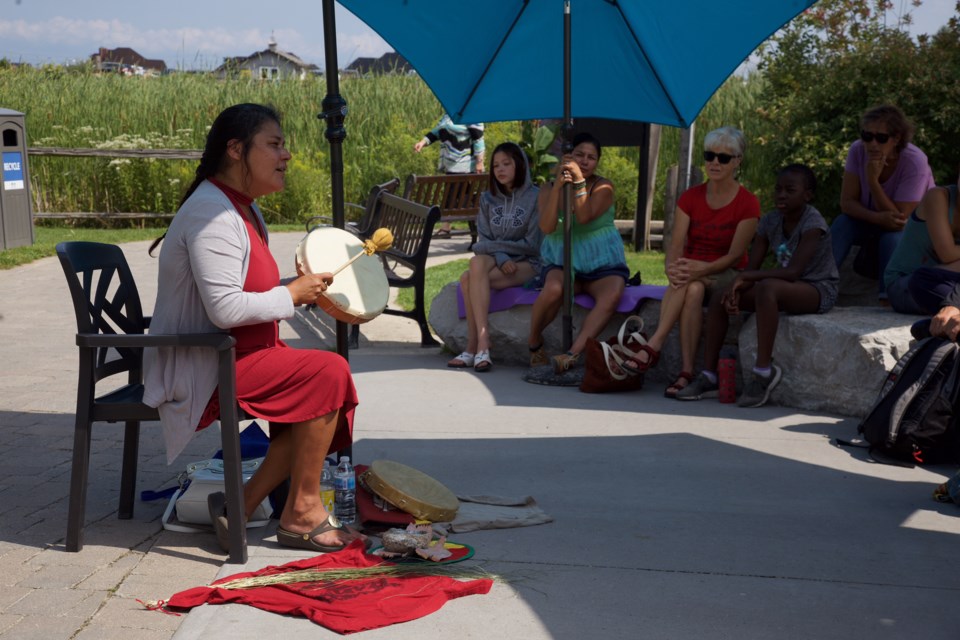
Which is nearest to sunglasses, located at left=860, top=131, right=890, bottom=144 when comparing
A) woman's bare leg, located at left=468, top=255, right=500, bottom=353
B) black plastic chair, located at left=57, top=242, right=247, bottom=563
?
woman's bare leg, located at left=468, top=255, right=500, bottom=353

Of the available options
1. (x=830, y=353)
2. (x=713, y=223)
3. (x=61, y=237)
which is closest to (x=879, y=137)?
(x=713, y=223)

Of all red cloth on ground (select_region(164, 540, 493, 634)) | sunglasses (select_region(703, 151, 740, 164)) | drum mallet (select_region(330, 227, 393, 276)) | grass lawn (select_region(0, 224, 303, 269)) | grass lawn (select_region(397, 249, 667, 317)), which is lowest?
grass lawn (select_region(0, 224, 303, 269))

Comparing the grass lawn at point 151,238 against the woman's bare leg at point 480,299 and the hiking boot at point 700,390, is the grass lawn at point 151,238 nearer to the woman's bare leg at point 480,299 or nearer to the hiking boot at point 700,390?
the woman's bare leg at point 480,299

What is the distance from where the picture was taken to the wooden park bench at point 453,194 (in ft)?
40.4

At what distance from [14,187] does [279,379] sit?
426 inches

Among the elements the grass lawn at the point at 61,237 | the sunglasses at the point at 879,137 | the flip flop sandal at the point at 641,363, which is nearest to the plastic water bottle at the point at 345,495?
the flip flop sandal at the point at 641,363

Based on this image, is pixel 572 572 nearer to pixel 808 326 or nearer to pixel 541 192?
pixel 808 326

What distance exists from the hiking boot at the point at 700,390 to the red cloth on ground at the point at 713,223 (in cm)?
77

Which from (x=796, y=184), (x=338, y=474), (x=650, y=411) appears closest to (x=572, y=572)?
(x=338, y=474)

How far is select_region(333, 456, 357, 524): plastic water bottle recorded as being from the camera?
14.2 ft

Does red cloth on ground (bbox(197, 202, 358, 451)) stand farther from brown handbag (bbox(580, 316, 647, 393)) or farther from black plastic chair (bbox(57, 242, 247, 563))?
brown handbag (bbox(580, 316, 647, 393))

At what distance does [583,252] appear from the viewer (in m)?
7.30

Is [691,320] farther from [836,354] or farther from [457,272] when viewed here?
[457,272]

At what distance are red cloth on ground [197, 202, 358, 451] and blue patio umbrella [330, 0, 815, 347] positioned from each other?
280cm
